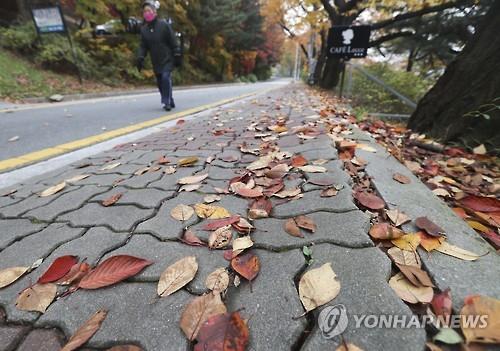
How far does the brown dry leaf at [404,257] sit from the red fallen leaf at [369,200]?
0.84 ft

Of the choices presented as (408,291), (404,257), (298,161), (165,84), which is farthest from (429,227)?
(165,84)

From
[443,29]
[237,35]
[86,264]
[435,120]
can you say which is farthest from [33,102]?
[237,35]

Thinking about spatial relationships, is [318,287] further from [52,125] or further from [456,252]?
[52,125]

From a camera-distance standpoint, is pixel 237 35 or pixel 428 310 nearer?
pixel 428 310

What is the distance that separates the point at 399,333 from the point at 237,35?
1066 inches

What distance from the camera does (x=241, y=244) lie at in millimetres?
1024

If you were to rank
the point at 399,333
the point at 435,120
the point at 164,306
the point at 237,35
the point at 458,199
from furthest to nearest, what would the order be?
the point at 237,35 → the point at 435,120 → the point at 458,199 → the point at 164,306 → the point at 399,333

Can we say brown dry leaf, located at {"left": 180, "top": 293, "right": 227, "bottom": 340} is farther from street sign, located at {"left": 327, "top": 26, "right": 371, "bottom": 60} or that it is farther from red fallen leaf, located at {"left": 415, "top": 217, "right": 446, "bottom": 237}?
street sign, located at {"left": 327, "top": 26, "right": 371, "bottom": 60}

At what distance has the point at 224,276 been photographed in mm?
888

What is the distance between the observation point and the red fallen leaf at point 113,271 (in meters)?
0.90

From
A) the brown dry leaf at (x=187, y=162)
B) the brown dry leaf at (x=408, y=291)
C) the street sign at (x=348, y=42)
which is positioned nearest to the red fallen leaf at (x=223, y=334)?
the brown dry leaf at (x=408, y=291)

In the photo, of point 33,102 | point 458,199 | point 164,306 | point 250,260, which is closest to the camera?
point 164,306

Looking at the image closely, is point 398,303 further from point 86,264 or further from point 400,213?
point 86,264

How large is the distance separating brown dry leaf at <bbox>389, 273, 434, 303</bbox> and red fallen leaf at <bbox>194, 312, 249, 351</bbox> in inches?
16.6
